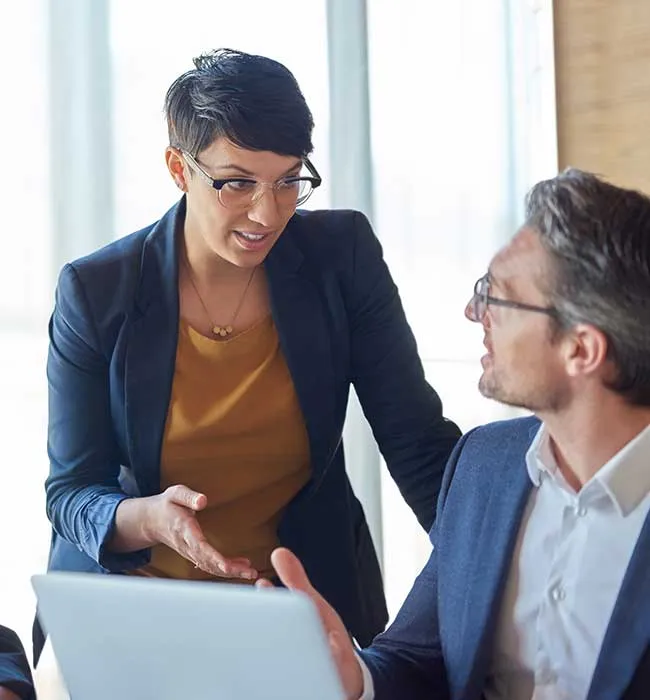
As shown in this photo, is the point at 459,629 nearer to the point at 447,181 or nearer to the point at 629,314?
the point at 629,314

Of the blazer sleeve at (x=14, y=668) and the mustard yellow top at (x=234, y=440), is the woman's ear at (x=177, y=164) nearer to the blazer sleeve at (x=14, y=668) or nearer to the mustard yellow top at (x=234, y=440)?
the mustard yellow top at (x=234, y=440)

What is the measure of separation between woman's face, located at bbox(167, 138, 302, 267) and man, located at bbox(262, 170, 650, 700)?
0.37m

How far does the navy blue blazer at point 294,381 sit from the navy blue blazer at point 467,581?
30 cm

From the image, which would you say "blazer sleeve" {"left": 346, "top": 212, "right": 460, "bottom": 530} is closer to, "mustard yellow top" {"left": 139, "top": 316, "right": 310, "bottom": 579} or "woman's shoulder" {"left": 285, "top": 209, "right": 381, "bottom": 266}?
"woman's shoulder" {"left": 285, "top": 209, "right": 381, "bottom": 266}

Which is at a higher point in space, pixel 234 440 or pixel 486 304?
pixel 486 304

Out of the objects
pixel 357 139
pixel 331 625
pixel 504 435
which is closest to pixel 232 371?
pixel 504 435

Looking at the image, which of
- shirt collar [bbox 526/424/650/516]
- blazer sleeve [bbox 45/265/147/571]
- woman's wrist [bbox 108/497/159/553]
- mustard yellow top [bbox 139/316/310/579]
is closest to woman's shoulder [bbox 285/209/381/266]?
mustard yellow top [bbox 139/316/310/579]

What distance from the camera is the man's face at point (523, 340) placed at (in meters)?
1.33

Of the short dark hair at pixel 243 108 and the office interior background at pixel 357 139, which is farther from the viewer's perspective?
the office interior background at pixel 357 139

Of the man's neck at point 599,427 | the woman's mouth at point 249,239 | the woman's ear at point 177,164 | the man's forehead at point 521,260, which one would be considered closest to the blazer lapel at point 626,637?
the man's neck at point 599,427

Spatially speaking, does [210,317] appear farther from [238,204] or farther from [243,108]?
[243,108]

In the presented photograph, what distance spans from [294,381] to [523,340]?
487 mm

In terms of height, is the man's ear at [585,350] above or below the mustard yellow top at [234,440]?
above

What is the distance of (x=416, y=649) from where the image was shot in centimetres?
145
